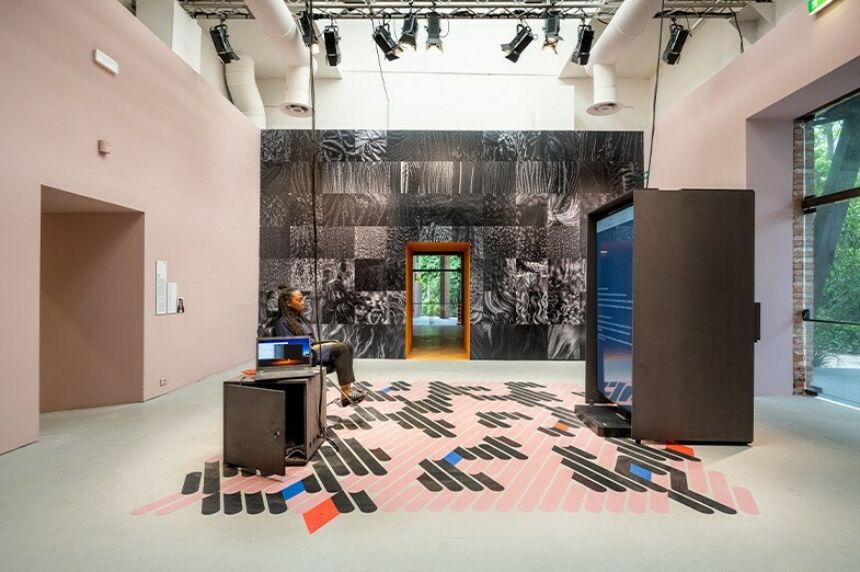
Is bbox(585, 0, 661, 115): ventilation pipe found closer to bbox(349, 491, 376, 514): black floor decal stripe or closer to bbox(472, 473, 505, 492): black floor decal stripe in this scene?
bbox(472, 473, 505, 492): black floor decal stripe

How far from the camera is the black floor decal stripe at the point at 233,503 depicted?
7.82 ft

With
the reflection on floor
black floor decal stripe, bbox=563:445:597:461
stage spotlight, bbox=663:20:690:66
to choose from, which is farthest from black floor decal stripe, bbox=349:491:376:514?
stage spotlight, bbox=663:20:690:66

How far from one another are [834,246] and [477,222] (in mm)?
4779

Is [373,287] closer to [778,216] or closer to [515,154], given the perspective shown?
[515,154]

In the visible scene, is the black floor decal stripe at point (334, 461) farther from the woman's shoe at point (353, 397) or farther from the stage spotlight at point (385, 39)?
the stage spotlight at point (385, 39)

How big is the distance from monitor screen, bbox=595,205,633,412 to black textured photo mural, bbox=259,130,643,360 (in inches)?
110

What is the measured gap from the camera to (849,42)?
3754 millimetres

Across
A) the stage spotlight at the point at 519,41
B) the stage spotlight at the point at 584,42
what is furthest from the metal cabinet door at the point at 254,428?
the stage spotlight at the point at 584,42

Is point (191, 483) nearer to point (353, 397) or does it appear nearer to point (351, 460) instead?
point (351, 460)

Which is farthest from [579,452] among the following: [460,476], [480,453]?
[460,476]

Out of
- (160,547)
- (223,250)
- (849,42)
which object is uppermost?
(849,42)

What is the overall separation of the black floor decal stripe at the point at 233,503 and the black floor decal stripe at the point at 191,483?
0.26 meters

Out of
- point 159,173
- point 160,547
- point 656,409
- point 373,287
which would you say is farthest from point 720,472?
point 159,173

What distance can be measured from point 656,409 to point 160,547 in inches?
141
